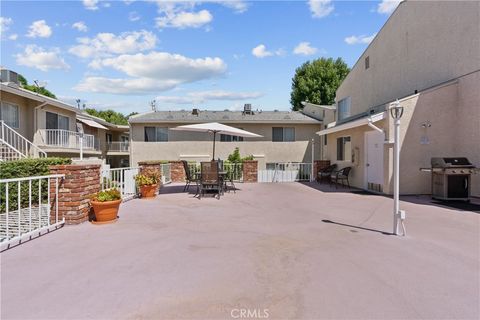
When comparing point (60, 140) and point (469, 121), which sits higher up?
point (469, 121)

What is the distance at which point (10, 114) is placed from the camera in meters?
13.7

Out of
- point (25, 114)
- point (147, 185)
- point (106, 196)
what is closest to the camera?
point (106, 196)

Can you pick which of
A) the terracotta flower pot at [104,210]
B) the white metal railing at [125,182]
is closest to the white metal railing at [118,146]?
the white metal railing at [125,182]

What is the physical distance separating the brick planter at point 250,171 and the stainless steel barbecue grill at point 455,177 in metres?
7.84

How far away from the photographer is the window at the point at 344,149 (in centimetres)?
1325

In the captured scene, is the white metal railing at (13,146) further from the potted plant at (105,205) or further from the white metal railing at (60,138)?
the potted plant at (105,205)

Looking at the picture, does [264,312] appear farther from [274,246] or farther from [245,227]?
[245,227]

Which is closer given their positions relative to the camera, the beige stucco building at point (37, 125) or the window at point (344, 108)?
the beige stucco building at point (37, 125)

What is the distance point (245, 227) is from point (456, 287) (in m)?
3.33

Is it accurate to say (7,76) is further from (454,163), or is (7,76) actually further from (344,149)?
(454,163)

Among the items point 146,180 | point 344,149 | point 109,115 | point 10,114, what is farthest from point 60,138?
point 109,115

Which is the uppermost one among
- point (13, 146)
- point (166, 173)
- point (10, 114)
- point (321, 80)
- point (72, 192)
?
point (321, 80)

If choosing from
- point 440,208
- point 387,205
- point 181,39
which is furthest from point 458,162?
point 181,39

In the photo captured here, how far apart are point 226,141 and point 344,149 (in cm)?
915
